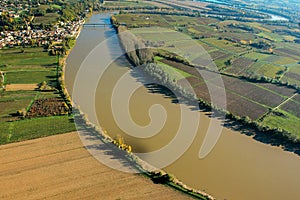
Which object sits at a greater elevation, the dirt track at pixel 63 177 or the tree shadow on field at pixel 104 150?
the tree shadow on field at pixel 104 150

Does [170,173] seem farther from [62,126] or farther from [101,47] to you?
[101,47]

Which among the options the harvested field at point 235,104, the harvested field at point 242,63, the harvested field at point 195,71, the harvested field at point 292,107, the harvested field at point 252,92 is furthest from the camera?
the harvested field at point 242,63

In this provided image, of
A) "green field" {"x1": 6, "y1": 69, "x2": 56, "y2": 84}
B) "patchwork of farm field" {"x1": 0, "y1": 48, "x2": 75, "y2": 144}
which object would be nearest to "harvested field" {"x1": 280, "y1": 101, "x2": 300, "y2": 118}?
"patchwork of farm field" {"x1": 0, "y1": 48, "x2": 75, "y2": 144}

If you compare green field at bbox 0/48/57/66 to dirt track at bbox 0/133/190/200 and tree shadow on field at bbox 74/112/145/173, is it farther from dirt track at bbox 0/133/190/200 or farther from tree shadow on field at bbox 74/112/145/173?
dirt track at bbox 0/133/190/200

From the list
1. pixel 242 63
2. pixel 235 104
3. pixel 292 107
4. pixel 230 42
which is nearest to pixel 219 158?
pixel 235 104

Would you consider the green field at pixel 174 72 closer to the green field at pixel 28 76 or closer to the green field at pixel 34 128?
the green field at pixel 28 76

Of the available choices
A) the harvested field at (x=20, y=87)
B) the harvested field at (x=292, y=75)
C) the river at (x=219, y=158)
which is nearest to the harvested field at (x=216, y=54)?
the harvested field at (x=292, y=75)
